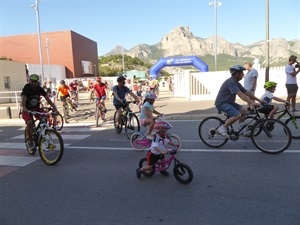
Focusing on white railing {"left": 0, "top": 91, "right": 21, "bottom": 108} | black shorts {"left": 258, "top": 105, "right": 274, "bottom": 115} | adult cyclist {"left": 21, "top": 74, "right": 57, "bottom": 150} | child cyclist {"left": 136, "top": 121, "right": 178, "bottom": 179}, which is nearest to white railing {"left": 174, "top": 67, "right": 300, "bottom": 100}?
white railing {"left": 0, "top": 91, "right": 21, "bottom": 108}

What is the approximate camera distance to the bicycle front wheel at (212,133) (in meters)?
6.69

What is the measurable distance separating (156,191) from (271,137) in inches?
123

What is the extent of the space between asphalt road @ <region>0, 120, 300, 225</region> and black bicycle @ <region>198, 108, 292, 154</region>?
191mm

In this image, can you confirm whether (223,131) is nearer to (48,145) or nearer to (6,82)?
(48,145)

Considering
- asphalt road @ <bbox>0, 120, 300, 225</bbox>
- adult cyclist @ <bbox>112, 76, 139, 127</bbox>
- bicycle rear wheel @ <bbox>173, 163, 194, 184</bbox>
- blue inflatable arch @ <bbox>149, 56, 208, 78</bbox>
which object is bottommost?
asphalt road @ <bbox>0, 120, 300, 225</bbox>

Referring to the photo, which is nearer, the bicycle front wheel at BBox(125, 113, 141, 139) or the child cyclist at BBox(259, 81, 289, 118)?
the child cyclist at BBox(259, 81, 289, 118)

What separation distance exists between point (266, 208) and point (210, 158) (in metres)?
2.25

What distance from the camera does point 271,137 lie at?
6.28 metres

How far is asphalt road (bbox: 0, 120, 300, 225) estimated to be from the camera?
11.9 ft

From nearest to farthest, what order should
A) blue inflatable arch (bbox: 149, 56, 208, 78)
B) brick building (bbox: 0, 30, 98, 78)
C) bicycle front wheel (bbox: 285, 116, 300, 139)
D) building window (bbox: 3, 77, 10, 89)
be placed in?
bicycle front wheel (bbox: 285, 116, 300, 139) → building window (bbox: 3, 77, 10, 89) → blue inflatable arch (bbox: 149, 56, 208, 78) → brick building (bbox: 0, 30, 98, 78)

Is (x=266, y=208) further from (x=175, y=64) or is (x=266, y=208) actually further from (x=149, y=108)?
(x=175, y=64)

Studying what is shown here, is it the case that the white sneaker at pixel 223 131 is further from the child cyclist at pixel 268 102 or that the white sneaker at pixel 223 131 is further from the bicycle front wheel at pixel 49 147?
the bicycle front wheel at pixel 49 147

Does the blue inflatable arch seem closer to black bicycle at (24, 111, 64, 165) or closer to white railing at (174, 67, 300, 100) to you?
white railing at (174, 67, 300, 100)

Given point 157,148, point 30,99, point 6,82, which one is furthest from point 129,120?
point 6,82
